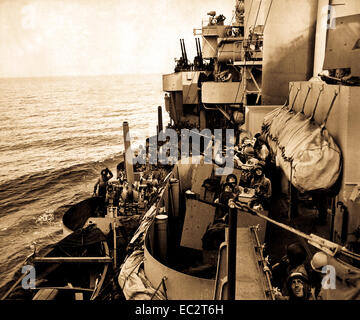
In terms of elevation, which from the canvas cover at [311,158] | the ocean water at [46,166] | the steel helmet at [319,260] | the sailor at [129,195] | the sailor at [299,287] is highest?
the canvas cover at [311,158]

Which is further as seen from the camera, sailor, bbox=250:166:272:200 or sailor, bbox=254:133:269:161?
sailor, bbox=254:133:269:161

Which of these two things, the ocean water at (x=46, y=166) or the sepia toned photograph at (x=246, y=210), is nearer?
the sepia toned photograph at (x=246, y=210)
